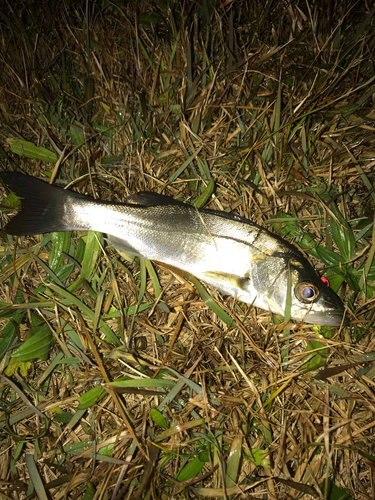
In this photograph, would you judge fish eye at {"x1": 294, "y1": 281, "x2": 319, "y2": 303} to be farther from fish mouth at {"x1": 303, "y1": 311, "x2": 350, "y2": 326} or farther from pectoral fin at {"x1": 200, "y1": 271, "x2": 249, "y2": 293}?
pectoral fin at {"x1": 200, "y1": 271, "x2": 249, "y2": 293}

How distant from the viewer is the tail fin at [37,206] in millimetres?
2457

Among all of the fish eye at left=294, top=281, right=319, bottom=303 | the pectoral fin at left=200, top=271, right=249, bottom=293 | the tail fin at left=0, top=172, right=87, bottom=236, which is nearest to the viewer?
the fish eye at left=294, top=281, right=319, bottom=303

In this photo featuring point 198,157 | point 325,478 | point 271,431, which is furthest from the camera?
point 198,157

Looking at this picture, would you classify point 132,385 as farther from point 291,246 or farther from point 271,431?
point 291,246

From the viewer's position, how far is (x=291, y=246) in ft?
7.68

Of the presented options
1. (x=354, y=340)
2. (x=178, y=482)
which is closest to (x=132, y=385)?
(x=178, y=482)

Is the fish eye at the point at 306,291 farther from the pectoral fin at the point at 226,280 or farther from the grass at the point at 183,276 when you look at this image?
the pectoral fin at the point at 226,280

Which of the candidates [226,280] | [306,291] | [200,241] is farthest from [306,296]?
[200,241]

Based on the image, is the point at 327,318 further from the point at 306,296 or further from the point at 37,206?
the point at 37,206

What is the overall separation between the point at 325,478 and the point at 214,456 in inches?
34.4

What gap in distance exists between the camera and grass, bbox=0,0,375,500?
2.24 metres

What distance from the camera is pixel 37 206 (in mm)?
2494

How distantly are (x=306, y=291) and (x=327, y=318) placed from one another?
0.28 metres

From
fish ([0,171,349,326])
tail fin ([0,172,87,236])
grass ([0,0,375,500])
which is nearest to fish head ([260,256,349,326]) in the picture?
fish ([0,171,349,326])
